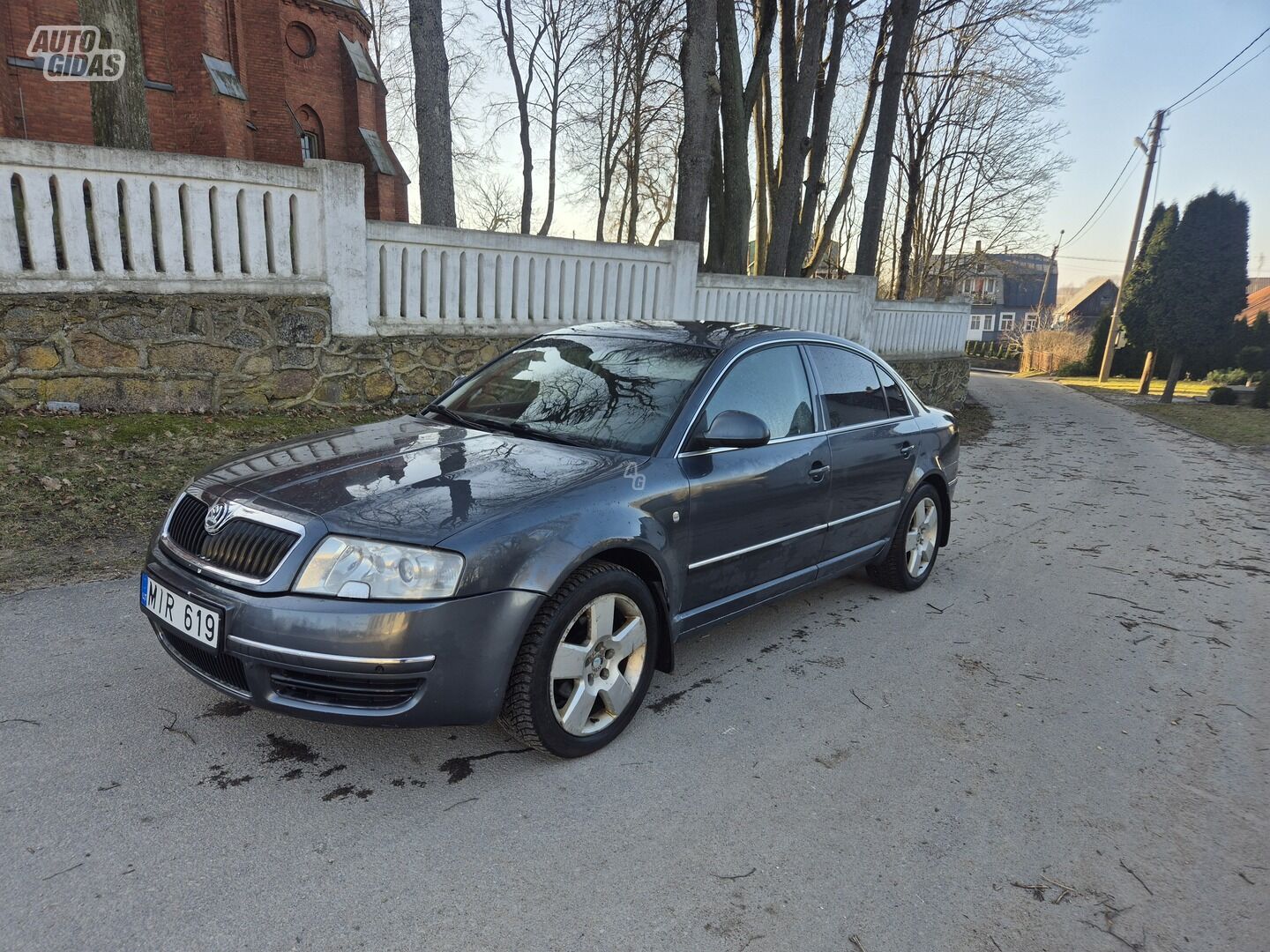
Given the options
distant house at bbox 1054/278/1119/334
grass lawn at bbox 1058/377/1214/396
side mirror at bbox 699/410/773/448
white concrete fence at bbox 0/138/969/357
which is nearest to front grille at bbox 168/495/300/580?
side mirror at bbox 699/410/773/448

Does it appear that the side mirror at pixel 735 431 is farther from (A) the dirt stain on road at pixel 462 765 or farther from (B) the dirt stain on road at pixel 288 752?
(B) the dirt stain on road at pixel 288 752

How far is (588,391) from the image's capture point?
4.00 m

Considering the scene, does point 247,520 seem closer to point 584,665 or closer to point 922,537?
point 584,665

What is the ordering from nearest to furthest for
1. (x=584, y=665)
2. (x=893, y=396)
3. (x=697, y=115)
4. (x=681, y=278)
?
(x=584, y=665) < (x=893, y=396) < (x=681, y=278) < (x=697, y=115)

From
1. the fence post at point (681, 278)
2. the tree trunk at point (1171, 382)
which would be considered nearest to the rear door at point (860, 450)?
the fence post at point (681, 278)

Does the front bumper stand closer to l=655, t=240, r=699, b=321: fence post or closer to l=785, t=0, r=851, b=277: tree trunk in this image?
l=655, t=240, r=699, b=321: fence post

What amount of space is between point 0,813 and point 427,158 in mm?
8910

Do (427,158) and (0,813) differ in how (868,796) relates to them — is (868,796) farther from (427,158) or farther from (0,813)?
(427,158)

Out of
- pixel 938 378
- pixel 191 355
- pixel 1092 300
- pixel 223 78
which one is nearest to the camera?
pixel 191 355

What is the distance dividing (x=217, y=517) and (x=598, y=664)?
1526 mm

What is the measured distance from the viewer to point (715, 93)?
12.4 meters

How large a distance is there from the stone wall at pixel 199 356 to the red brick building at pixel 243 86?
350 inches

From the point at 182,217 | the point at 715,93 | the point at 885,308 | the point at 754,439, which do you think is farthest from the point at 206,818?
the point at 885,308

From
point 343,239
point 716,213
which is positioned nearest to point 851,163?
point 716,213
